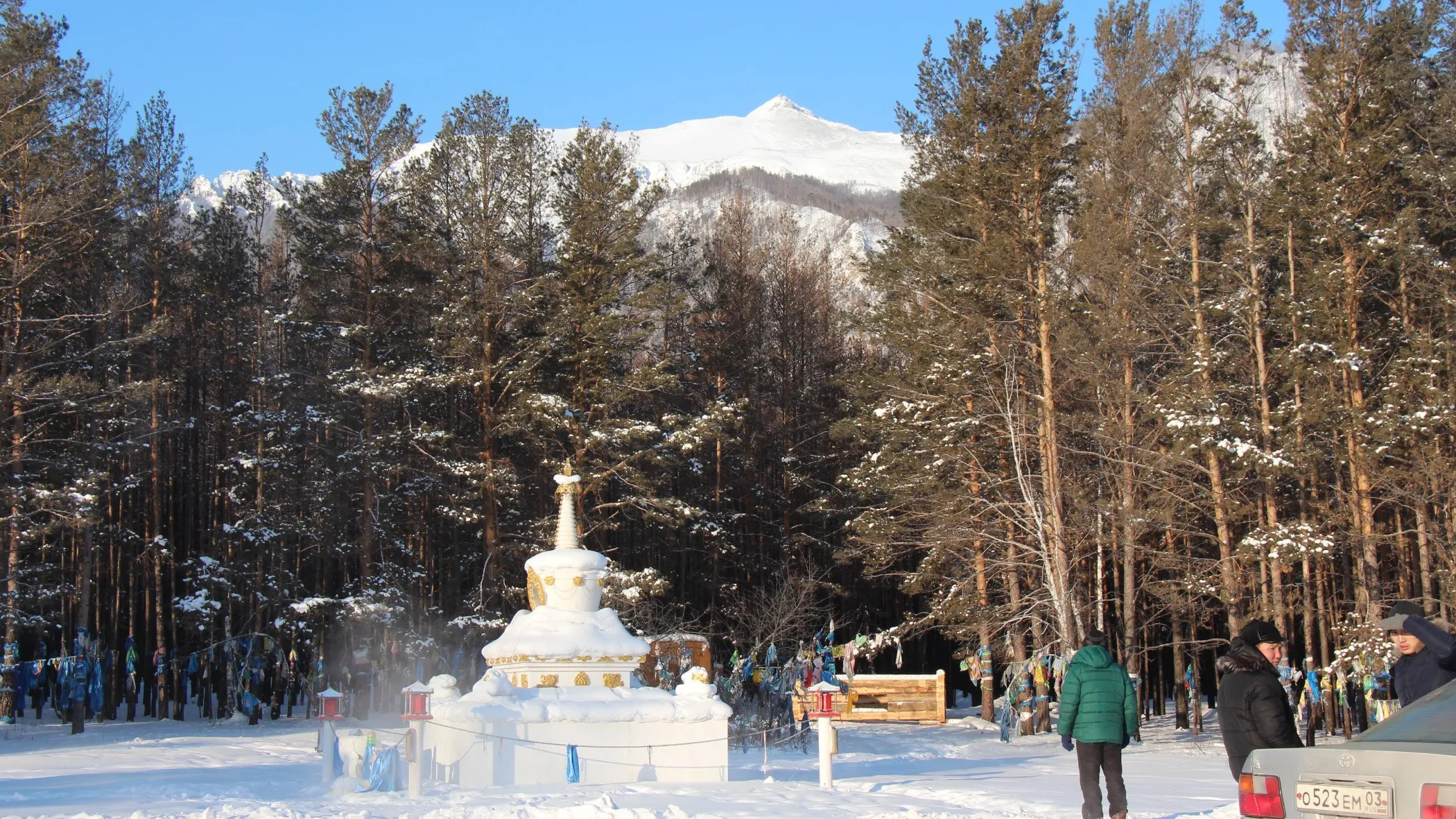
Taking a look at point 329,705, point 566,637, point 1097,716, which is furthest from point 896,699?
point 1097,716

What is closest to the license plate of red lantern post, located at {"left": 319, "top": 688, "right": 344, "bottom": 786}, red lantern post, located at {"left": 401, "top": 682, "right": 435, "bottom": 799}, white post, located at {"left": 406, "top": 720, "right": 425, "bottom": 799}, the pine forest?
white post, located at {"left": 406, "top": 720, "right": 425, "bottom": 799}

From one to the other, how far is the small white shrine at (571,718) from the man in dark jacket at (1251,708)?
858cm

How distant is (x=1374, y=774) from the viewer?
17.6ft

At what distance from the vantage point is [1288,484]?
27141 mm

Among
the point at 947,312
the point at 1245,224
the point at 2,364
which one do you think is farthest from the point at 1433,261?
the point at 2,364

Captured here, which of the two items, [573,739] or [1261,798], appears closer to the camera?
[1261,798]

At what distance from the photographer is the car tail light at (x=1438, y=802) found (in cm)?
502

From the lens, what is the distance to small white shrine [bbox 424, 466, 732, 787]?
1498 cm

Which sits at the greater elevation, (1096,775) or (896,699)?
(1096,775)

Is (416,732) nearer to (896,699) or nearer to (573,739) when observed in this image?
(573,739)

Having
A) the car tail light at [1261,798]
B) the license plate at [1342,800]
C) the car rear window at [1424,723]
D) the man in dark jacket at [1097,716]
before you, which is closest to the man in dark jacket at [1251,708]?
the man in dark jacket at [1097,716]

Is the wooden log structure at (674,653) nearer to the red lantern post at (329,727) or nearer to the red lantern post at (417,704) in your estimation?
the red lantern post at (329,727)

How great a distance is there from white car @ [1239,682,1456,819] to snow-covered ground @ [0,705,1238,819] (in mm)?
5669

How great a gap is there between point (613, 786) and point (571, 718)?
1373 millimetres
